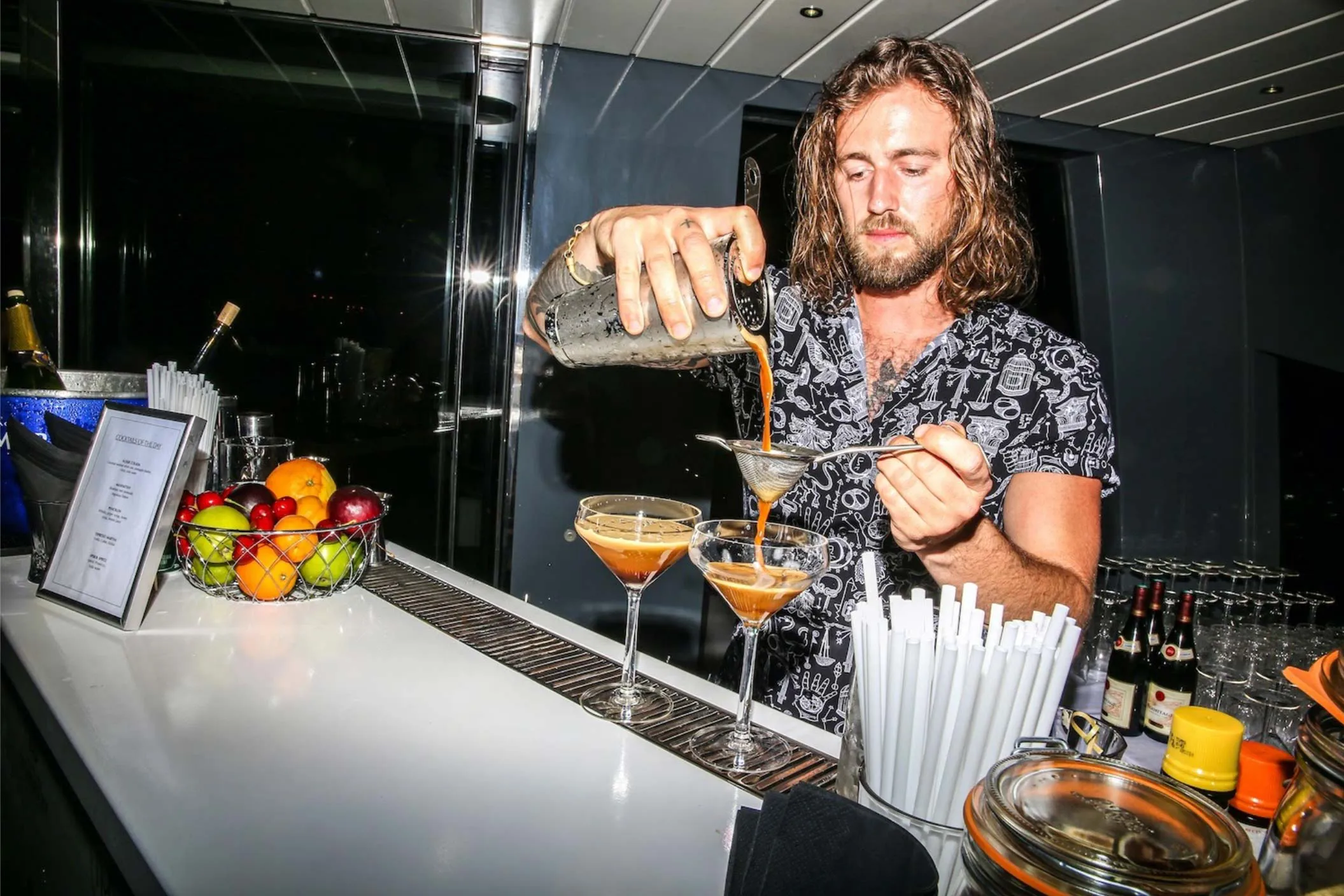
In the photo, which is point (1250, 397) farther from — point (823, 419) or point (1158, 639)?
point (823, 419)

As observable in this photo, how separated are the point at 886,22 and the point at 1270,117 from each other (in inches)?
84.0

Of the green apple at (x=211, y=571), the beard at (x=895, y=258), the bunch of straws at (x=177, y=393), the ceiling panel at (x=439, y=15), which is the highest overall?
the ceiling panel at (x=439, y=15)

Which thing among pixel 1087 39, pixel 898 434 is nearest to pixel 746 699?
pixel 898 434

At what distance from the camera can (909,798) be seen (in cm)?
70

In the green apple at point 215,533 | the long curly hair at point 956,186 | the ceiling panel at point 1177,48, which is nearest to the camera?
the green apple at point 215,533

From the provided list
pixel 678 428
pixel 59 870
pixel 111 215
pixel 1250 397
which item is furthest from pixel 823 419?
pixel 1250 397

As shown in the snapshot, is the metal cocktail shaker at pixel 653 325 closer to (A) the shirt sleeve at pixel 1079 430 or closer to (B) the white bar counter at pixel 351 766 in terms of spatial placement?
(B) the white bar counter at pixel 351 766

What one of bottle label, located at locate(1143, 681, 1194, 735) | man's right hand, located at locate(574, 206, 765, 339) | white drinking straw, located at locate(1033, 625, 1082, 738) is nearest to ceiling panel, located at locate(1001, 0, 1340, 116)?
bottle label, located at locate(1143, 681, 1194, 735)

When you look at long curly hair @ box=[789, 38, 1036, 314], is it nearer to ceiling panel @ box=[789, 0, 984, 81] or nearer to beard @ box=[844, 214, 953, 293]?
beard @ box=[844, 214, 953, 293]

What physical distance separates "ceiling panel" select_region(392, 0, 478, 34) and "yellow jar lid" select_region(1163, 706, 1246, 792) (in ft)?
11.0

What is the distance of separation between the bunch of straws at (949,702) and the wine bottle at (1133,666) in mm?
1791

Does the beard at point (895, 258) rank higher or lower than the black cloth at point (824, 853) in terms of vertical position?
higher

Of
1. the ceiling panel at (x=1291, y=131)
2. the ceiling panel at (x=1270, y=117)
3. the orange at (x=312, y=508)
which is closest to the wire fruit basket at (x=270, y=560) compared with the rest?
the orange at (x=312, y=508)

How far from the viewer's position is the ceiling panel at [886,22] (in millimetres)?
2840
